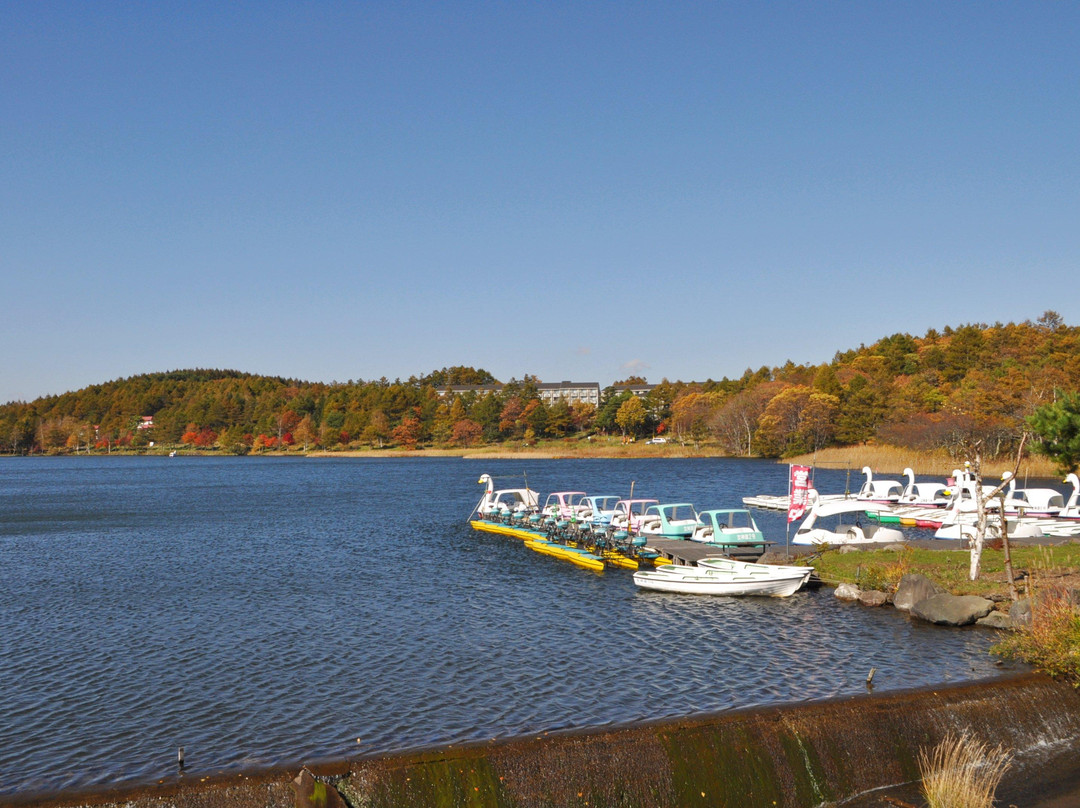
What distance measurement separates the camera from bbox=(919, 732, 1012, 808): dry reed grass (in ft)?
42.8

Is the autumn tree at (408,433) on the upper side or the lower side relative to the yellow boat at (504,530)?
upper

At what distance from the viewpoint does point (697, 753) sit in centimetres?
1446

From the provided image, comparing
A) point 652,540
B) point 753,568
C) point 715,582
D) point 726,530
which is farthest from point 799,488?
point 715,582

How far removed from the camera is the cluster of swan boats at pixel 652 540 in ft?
99.6

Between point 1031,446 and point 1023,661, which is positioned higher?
point 1031,446

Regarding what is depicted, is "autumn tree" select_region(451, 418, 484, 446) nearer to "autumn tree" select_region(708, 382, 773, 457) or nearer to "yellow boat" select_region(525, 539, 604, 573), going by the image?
"autumn tree" select_region(708, 382, 773, 457)

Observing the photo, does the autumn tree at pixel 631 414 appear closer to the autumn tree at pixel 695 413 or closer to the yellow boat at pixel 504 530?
the autumn tree at pixel 695 413

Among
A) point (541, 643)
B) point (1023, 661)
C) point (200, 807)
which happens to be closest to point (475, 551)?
point (541, 643)

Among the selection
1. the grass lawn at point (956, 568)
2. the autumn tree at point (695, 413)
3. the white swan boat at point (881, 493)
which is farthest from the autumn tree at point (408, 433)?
the grass lawn at point (956, 568)

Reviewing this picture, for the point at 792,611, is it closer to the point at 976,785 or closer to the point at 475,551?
the point at 976,785

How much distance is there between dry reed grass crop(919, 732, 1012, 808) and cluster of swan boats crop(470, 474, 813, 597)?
13947 millimetres

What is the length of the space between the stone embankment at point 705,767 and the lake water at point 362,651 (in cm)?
309

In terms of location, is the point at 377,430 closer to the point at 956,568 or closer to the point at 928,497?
the point at 928,497

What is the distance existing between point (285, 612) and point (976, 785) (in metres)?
23.7
